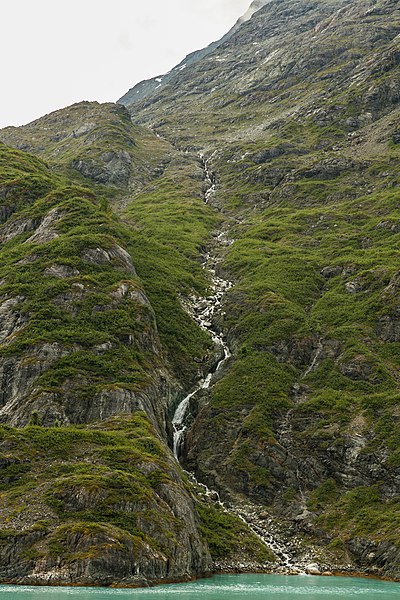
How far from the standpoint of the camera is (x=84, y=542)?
54.7 metres

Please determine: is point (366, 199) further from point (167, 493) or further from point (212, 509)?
point (167, 493)

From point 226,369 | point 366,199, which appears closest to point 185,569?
point 226,369

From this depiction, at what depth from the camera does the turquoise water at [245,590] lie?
1860 inches

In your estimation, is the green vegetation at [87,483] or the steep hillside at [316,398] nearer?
the green vegetation at [87,483]

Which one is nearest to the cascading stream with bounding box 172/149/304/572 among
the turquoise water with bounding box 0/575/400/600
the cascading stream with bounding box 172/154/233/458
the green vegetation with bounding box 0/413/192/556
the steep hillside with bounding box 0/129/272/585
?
the cascading stream with bounding box 172/154/233/458

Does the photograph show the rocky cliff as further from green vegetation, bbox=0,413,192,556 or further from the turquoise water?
the turquoise water

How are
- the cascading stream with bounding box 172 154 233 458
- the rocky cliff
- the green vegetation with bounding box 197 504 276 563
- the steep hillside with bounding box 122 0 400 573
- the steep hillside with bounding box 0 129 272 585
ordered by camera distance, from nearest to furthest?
the steep hillside with bounding box 0 129 272 585
the rocky cliff
the green vegetation with bounding box 197 504 276 563
the steep hillside with bounding box 122 0 400 573
the cascading stream with bounding box 172 154 233 458

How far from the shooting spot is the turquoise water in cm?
4725

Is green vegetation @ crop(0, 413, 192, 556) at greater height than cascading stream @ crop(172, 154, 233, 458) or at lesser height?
greater

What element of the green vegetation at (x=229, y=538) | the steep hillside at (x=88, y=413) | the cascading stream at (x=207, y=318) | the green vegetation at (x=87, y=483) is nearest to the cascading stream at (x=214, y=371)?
the cascading stream at (x=207, y=318)

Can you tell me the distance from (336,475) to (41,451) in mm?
39577

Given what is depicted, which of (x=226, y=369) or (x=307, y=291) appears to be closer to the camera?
(x=226, y=369)

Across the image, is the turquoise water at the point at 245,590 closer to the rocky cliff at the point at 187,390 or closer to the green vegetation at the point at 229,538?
the rocky cliff at the point at 187,390

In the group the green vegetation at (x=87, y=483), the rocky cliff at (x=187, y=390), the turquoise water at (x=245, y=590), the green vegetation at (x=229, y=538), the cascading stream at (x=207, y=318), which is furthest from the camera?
the cascading stream at (x=207, y=318)
